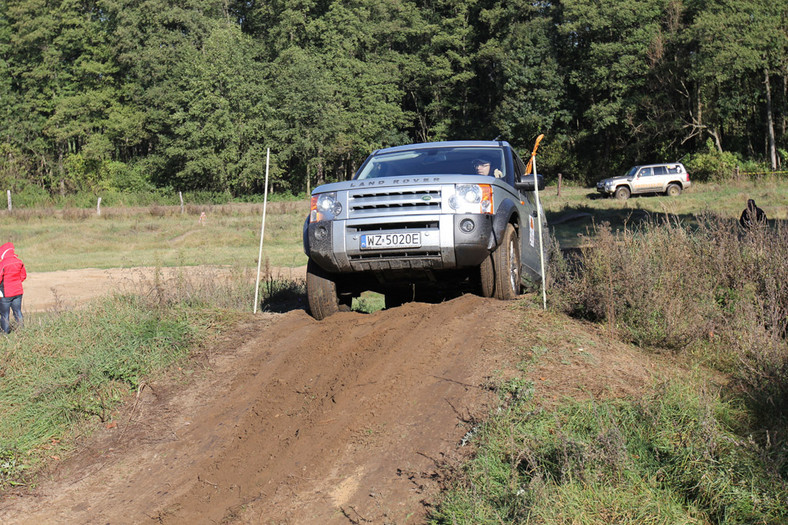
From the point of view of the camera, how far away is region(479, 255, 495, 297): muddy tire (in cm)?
776

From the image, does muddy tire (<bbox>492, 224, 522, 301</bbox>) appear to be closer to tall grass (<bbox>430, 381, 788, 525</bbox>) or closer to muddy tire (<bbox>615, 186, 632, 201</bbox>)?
tall grass (<bbox>430, 381, 788, 525</bbox>)

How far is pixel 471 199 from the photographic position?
7539mm

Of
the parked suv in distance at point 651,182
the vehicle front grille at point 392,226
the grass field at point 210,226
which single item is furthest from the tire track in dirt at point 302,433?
the parked suv in distance at point 651,182

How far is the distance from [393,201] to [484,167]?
1.80m

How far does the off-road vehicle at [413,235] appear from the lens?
747 centimetres

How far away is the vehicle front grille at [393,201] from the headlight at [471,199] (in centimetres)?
18

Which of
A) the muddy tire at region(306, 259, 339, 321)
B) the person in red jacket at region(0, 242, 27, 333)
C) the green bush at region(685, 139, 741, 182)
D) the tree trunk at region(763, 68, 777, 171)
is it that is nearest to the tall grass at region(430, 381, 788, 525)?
the muddy tire at region(306, 259, 339, 321)

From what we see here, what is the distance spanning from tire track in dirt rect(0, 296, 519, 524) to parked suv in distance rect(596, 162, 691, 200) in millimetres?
39711

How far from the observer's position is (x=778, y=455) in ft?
14.9

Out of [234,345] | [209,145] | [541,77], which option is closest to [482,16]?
[541,77]

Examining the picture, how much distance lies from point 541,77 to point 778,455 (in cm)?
6207

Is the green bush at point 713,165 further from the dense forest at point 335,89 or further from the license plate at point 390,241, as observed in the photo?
the license plate at point 390,241

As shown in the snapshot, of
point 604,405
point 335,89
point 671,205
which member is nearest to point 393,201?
point 604,405

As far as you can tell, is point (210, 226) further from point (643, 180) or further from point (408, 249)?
point (408, 249)
